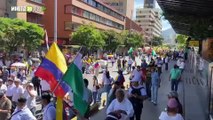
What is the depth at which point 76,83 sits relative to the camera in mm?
7137

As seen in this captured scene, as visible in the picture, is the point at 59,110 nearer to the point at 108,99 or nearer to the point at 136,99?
the point at 136,99

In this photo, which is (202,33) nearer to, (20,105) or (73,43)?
(20,105)

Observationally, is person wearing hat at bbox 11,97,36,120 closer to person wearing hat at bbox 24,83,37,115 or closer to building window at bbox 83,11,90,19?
person wearing hat at bbox 24,83,37,115

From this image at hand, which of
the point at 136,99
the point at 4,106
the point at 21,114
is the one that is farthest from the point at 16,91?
the point at 21,114

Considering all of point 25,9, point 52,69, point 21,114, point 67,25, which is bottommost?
point 21,114

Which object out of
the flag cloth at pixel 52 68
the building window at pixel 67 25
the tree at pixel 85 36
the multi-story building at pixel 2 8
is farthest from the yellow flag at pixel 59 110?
the building window at pixel 67 25

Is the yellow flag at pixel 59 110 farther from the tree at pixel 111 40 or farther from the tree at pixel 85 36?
the tree at pixel 111 40

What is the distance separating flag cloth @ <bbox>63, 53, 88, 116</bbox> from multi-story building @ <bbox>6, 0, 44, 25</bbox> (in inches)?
1881

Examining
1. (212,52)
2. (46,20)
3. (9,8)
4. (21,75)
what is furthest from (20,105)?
(46,20)

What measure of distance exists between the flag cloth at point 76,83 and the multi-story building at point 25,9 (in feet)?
157

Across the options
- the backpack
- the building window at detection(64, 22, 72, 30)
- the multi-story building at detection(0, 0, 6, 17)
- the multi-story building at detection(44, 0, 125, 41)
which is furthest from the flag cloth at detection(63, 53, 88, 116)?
the building window at detection(64, 22, 72, 30)

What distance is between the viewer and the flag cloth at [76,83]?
705cm

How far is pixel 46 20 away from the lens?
235ft

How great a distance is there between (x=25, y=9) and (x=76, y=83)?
162 ft
